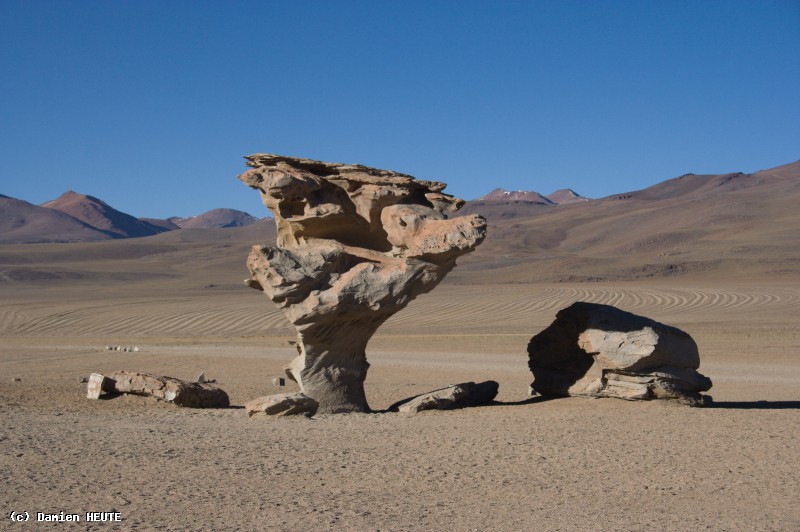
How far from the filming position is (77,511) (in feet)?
20.1

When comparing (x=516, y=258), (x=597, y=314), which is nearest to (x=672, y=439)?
(x=597, y=314)

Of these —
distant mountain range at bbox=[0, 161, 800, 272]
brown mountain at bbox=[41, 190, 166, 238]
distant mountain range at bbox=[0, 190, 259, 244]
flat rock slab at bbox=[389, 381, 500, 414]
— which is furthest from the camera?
brown mountain at bbox=[41, 190, 166, 238]

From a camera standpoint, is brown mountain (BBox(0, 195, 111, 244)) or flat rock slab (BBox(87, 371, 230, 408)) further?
brown mountain (BBox(0, 195, 111, 244))

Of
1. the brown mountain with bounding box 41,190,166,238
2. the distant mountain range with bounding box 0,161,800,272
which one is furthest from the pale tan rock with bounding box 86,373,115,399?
the brown mountain with bounding box 41,190,166,238

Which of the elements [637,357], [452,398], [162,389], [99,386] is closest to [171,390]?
[162,389]

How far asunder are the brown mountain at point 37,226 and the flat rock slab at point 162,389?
14475cm

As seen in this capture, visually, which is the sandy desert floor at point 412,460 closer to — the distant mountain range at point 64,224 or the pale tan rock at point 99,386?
the pale tan rock at point 99,386

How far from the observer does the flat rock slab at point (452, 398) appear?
36.7 ft

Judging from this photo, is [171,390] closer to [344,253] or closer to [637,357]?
[344,253]

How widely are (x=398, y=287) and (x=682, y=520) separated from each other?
5.34m

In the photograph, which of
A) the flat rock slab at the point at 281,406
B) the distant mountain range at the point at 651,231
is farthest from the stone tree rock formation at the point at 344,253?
the distant mountain range at the point at 651,231

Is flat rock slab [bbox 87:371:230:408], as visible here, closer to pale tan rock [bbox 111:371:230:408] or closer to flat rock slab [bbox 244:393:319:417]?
pale tan rock [bbox 111:371:230:408]

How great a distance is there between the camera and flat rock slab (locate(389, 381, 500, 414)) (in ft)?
36.7

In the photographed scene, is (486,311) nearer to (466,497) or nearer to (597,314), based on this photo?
(597,314)
